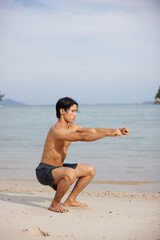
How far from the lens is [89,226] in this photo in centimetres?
404

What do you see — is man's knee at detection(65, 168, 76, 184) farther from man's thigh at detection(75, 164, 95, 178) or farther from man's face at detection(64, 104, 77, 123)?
man's face at detection(64, 104, 77, 123)

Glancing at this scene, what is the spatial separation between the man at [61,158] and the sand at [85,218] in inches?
12.4

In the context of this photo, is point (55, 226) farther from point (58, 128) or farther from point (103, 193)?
point (103, 193)

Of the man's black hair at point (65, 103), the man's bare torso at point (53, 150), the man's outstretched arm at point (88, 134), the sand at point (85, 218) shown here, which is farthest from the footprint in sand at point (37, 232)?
the man's black hair at point (65, 103)

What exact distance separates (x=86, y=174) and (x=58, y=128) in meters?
0.77

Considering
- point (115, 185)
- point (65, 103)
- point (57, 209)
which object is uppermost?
Result: point (65, 103)

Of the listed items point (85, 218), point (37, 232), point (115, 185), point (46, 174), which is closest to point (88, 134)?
point (46, 174)

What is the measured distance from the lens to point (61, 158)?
15.7 ft

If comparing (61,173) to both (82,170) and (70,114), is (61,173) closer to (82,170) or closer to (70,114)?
(82,170)

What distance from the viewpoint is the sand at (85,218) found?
148 inches

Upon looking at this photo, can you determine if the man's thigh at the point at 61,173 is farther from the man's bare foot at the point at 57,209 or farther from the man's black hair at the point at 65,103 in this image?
the man's black hair at the point at 65,103

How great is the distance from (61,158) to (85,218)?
89cm

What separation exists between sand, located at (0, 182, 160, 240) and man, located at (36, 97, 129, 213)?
314mm

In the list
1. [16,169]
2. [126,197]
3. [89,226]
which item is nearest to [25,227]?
[89,226]
